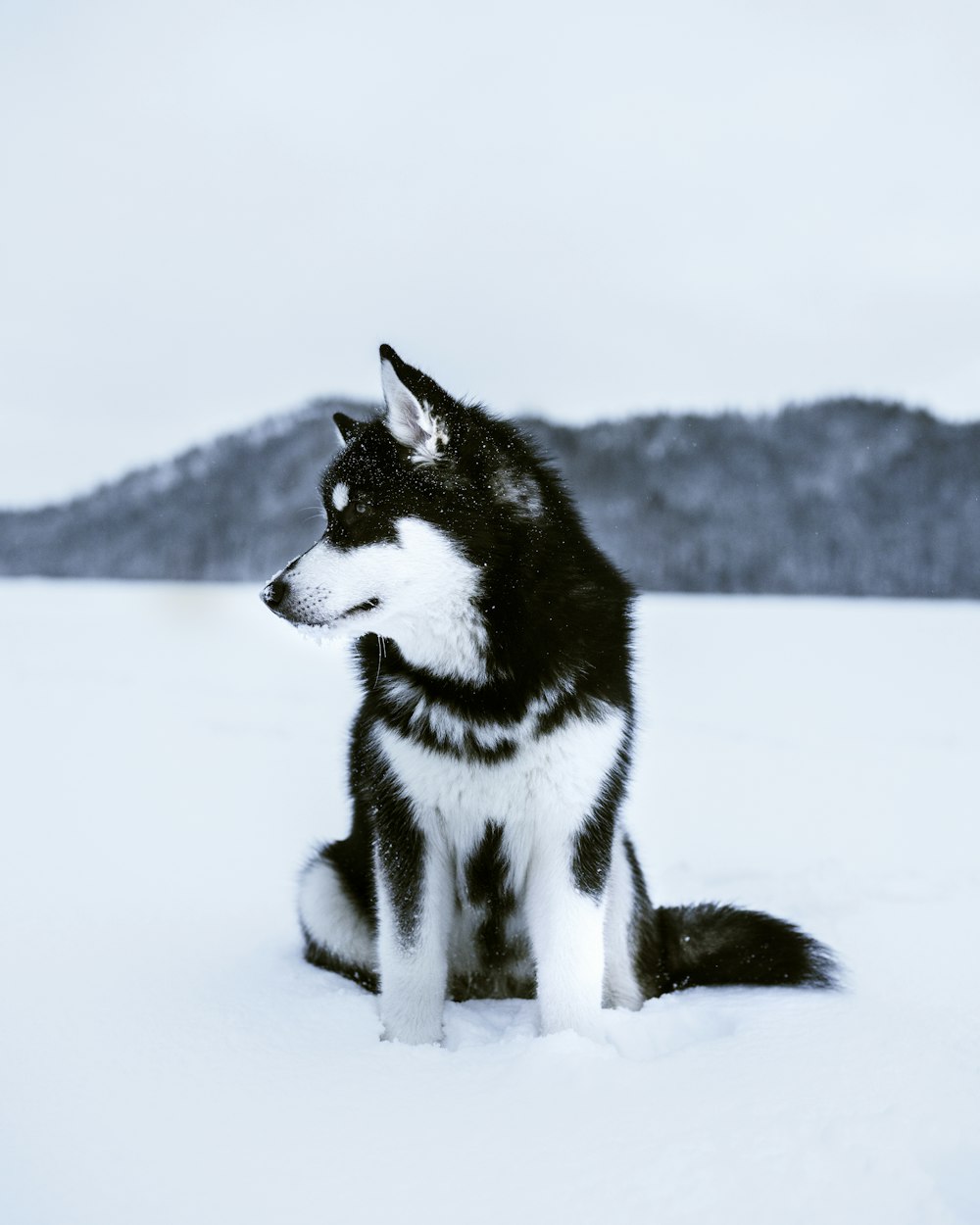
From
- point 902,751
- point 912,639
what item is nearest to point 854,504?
point 912,639

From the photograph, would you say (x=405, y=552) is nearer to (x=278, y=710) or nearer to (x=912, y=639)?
(x=278, y=710)

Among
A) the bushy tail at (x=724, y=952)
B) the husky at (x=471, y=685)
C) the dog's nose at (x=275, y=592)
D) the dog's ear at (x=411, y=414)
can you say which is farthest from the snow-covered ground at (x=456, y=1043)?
the dog's nose at (x=275, y=592)

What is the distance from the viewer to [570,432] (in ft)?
183

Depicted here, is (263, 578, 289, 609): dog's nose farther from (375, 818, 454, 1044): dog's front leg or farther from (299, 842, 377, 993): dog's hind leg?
(299, 842, 377, 993): dog's hind leg

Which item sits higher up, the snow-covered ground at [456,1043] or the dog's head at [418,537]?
the dog's head at [418,537]

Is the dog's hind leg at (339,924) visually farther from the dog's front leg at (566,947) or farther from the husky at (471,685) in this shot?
the dog's front leg at (566,947)

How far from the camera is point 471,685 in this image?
8.21ft

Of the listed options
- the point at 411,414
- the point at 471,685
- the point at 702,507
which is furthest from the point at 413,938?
the point at 702,507

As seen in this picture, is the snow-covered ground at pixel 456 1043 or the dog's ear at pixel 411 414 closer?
the snow-covered ground at pixel 456 1043

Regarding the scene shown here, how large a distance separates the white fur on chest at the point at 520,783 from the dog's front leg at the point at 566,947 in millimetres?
102

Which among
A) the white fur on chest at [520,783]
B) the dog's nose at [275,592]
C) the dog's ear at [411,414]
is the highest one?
the dog's ear at [411,414]

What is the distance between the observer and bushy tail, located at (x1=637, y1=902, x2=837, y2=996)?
9.57 ft

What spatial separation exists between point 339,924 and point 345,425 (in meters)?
1.64

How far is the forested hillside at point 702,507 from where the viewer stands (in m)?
40.7
